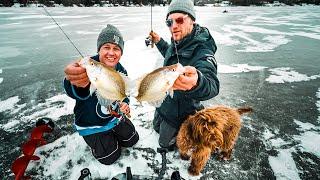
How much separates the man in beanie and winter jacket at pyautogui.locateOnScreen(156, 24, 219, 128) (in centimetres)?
62

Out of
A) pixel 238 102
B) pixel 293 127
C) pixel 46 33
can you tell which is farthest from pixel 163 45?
pixel 46 33

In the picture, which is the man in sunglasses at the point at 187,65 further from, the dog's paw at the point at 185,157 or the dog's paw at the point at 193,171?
the dog's paw at the point at 193,171

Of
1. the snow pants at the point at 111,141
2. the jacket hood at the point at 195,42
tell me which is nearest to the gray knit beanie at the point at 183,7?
the jacket hood at the point at 195,42

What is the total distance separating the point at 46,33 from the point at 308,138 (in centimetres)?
1146

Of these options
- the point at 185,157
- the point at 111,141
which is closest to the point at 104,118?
the point at 111,141

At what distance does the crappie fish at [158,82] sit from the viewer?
63.4 inches

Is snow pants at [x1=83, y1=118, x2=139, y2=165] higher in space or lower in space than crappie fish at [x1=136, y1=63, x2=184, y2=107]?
lower

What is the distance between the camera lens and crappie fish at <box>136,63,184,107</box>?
5.29ft

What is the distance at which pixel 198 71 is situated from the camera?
203cm

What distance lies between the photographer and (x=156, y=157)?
3.25 meters

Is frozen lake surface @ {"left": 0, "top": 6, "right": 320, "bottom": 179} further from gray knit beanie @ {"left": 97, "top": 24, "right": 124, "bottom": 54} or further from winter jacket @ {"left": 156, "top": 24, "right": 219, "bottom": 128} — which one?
gray knit beanie @ {"left": 97, "top": 24, "right": 124, "bottom": 54}

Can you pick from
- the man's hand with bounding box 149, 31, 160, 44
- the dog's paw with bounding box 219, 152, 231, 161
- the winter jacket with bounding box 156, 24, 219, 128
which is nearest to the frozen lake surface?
the dog's paw with bounding box 219, 152, 231, 161

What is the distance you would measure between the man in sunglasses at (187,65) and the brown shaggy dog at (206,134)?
257 millimetres

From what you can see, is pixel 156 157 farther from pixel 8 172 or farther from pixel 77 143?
pixel 8 172
